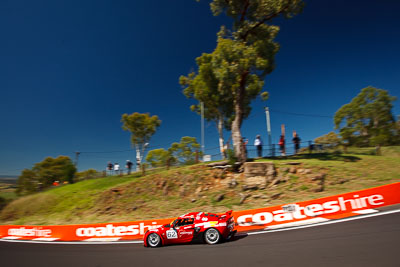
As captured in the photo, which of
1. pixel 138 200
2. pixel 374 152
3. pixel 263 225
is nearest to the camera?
pixel 263 225

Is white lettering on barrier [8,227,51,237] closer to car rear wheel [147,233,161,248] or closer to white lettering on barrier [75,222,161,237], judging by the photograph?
white lettering on barrier [75,222,161,237]

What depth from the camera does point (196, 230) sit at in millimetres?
8195

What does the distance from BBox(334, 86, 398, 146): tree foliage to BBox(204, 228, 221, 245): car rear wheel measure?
1291 inches

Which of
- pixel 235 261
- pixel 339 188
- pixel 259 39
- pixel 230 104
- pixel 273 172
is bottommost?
pixel 235 261

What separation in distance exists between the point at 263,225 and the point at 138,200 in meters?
11.2

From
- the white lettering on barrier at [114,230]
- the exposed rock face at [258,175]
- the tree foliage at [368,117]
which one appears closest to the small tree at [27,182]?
the white lettering on barrier at [114,230]

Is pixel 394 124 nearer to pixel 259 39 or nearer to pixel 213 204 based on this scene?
pixel 259 39

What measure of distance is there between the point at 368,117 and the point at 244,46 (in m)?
30.4

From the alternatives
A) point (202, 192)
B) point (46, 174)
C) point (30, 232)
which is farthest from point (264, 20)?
point (46, 174)

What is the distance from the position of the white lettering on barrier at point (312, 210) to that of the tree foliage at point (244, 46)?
7481 millimetres

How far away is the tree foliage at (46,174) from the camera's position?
1164 inches

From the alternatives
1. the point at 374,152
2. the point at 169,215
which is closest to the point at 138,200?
the point at 169,215

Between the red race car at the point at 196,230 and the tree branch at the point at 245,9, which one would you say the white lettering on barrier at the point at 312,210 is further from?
the tree branch at the point at 245,9

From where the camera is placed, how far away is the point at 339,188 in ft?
39.9
